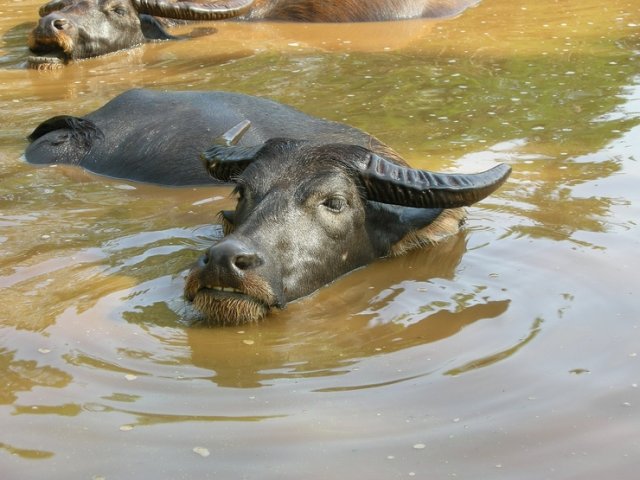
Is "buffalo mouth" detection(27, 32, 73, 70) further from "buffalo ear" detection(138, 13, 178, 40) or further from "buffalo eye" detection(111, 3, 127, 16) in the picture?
"buffalo ear" detection(138, 13, 178, 40)

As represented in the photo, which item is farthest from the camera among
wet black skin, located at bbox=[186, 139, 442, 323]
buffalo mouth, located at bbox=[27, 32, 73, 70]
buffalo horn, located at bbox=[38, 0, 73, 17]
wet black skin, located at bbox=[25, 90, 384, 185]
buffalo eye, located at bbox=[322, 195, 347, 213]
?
buffalo horn, located at bbox=[38, 0, 73, 17]

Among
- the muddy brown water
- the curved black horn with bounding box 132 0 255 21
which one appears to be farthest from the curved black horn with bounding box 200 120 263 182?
the curved black horn with bounding box 132 0 255 21

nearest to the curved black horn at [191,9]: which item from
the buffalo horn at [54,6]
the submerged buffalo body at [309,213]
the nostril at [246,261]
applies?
the buffalo horn at [54,6]

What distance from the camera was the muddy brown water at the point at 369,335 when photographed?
3992 mm

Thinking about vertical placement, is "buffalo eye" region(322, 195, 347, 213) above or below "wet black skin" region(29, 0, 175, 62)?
below

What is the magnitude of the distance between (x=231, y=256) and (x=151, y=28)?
9.05 metres

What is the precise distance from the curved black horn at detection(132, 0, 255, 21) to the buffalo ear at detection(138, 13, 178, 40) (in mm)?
114

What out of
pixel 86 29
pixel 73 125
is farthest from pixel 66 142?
pixel 86 29

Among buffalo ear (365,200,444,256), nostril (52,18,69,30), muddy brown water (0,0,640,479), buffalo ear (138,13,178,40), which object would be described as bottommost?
muddy brown water (0,0,640,479)

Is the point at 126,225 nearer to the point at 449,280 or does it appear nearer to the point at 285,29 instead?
the point at 449,280

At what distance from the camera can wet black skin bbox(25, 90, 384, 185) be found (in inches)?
309

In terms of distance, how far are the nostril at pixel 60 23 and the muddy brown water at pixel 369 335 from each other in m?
2.93

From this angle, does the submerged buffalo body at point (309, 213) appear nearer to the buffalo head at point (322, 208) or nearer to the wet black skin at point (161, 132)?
the buffalo head at point (322, 208)

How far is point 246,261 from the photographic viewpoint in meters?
5.12
